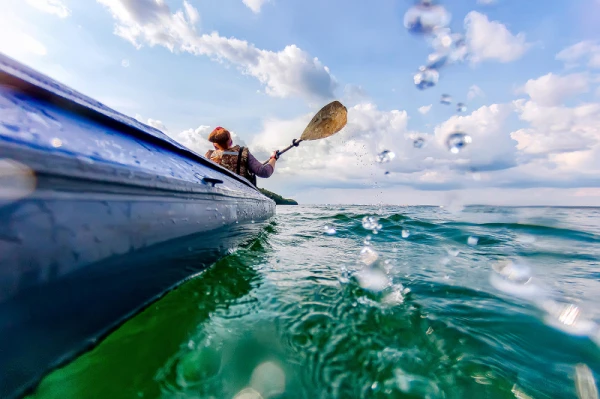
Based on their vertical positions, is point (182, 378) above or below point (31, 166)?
below

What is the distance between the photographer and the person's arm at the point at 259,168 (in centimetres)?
694

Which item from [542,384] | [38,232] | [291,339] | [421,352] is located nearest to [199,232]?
[291,339]

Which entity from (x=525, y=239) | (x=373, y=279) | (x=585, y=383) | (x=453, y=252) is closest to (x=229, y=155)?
(x=373, y=279)

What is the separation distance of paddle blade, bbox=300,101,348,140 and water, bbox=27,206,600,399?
624 centimetres

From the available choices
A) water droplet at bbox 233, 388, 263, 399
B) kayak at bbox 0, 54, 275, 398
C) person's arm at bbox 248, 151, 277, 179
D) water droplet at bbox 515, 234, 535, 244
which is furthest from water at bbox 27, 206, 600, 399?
person's arm at bbox 248, 151, 277, 179

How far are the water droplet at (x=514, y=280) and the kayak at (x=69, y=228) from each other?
304 cm

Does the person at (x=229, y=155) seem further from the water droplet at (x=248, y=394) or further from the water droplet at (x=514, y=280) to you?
the water droplet at (x=248, y=394)

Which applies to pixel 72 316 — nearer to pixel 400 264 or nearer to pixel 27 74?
pixel 27 74

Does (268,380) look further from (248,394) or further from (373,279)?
(373,279)

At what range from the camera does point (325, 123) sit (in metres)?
8.75

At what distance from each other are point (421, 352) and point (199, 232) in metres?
1.89

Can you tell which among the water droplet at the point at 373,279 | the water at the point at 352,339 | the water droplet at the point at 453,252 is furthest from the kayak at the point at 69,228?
the water droplet at the point at 453,252

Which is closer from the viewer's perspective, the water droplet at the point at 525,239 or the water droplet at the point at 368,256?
the water droplet at the point at 368,256

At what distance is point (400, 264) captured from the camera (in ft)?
11.4
